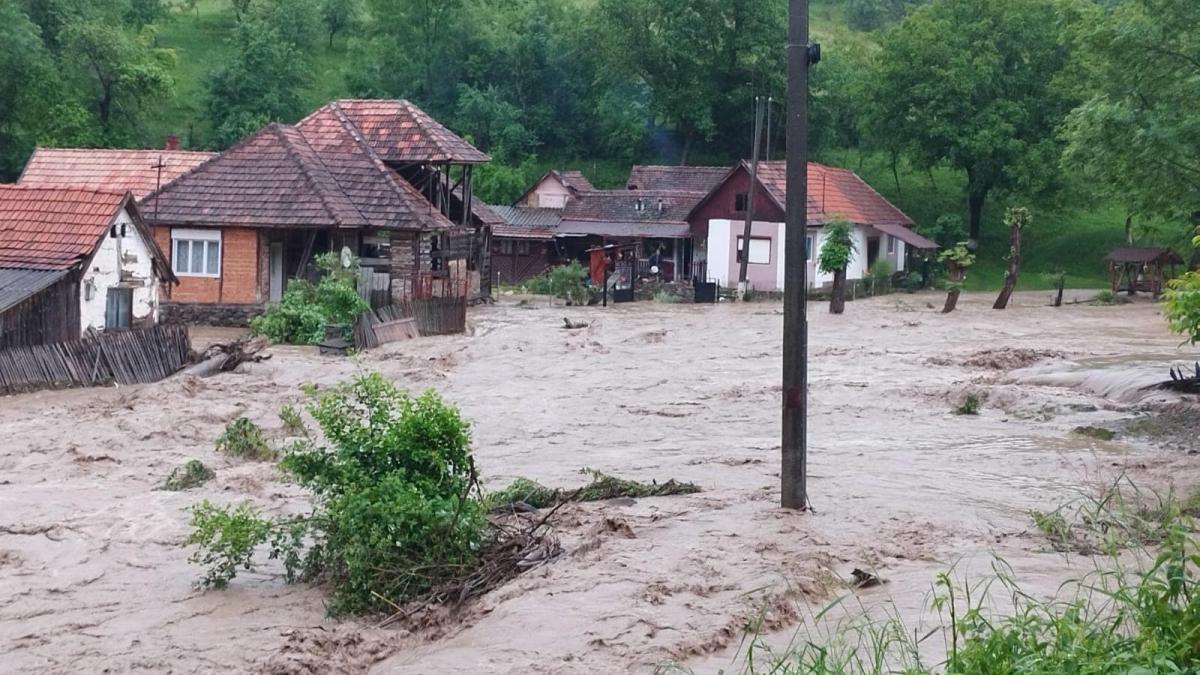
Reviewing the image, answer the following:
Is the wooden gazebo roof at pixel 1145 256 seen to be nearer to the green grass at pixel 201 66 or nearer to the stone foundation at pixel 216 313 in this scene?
the stone foundation at pixel 216 313

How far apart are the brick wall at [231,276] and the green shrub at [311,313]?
523cm

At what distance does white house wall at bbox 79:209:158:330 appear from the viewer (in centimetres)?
2505

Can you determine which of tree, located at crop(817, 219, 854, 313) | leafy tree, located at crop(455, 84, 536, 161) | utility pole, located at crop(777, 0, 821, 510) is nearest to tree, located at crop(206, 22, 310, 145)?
leafy tree, located at crop(455, 84, 536, 161)

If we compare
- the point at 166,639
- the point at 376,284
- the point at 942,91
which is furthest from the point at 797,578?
the point at 942,91

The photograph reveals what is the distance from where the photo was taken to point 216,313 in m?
34.3

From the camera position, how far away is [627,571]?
10383mm

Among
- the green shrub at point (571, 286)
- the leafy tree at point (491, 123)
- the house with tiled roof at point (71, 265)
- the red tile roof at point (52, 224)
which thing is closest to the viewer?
the house with tiled roof at point (71, 265)

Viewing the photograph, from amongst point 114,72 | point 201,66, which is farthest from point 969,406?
point 201,66

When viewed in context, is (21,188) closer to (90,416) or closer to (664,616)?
(90,416)

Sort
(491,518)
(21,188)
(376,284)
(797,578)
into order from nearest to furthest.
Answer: (797,578) < (491,518) < (21,188) < (376,284)

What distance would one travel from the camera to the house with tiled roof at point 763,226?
48.0 m

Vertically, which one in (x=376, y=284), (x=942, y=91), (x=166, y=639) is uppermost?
(x=942, y=91)

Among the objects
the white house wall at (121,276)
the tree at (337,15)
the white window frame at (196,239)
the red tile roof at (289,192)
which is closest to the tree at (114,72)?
the tree at (337,15)

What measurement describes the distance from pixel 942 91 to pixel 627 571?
139 feet
